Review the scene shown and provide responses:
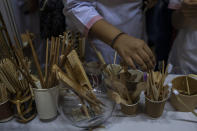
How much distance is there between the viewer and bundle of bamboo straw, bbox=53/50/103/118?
0.44 metres

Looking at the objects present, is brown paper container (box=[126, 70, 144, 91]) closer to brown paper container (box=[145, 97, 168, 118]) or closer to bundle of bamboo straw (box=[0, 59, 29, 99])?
brown paper container (box=[145, 97, 168, 118])

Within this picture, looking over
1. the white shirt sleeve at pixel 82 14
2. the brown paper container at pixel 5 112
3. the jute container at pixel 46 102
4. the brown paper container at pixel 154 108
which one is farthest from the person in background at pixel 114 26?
the brown paper container at pixel 5 112

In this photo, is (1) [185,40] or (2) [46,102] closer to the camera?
(2) [46,102]

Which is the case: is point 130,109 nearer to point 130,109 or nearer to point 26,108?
point 130,109

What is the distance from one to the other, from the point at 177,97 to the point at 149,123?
0.11m

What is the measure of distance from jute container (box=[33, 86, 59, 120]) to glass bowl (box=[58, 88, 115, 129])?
3 centimetres

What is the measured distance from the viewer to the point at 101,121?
0.49 meters

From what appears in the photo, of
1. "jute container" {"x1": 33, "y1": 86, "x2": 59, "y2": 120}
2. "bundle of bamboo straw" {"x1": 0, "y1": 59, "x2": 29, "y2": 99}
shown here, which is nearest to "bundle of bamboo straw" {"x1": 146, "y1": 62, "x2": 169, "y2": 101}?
"jute container" {"x1": 33, "y1": 86, "x2": 59, "y2": 120}

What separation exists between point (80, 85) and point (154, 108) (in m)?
0.23

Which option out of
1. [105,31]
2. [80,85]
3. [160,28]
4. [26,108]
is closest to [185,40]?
[160,28]

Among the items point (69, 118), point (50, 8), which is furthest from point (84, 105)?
point (50, 8)

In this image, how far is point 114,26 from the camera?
0.67 metres

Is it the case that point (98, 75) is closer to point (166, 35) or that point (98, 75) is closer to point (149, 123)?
point (149, 123)

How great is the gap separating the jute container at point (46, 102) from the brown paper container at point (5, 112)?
9cm
